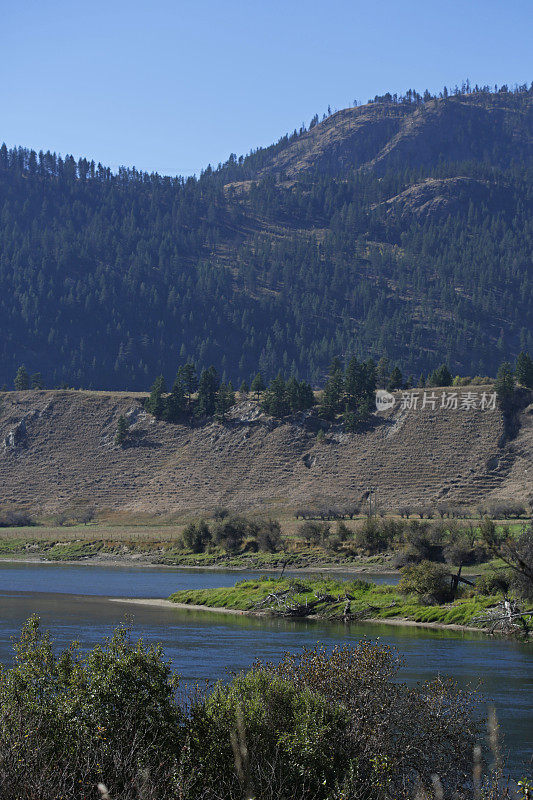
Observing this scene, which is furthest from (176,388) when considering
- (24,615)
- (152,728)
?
(152,728)

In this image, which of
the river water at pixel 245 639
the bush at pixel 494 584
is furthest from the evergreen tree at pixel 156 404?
the bush at pixel 494 584

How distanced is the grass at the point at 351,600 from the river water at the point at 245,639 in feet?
6.99

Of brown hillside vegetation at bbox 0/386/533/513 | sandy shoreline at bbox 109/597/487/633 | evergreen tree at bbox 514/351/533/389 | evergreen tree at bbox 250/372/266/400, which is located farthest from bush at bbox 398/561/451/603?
evergreen tree at bbox 250/372/266/400

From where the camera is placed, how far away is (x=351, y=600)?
55.4 m

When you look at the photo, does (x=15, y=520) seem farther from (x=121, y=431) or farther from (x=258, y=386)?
(x=258, y=386)

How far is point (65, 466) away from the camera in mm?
142750

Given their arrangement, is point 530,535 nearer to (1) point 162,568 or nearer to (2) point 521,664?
(2) point 521,664

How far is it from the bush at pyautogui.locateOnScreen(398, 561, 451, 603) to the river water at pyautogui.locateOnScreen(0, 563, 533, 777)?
5743 mm

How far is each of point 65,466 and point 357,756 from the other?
130m

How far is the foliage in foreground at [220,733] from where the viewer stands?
51.0 feet

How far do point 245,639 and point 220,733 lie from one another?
27.6 metres

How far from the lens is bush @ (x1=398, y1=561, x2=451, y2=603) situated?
54.8 m

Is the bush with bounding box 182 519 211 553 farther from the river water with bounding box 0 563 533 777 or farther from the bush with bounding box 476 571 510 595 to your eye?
the bush with bounding box 476 571 510 595

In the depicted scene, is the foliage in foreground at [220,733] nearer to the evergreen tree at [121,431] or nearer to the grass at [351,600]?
the grass at [351,600]
